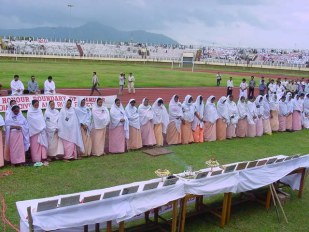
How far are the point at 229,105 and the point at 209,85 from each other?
68.0 ft

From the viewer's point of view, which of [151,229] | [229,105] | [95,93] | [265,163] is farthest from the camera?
[95,93]

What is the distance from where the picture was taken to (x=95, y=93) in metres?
24.7

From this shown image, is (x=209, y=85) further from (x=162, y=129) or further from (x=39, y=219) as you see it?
(x=39, y=219)

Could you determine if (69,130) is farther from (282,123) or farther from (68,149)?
(282,123)

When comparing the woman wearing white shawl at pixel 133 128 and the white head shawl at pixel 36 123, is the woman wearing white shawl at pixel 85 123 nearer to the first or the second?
the white head shawl at pixel 36 123

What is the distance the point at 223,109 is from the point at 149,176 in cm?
543

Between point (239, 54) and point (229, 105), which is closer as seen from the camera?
point (229, 105)

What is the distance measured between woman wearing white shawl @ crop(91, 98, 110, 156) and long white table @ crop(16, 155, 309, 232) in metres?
5.11

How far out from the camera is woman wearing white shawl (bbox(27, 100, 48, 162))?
1005cm

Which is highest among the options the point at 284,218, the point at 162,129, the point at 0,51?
the point at 0,51

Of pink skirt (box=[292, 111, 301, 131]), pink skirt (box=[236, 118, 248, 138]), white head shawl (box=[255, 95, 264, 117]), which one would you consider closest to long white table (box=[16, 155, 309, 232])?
pink skirt (box=[236, 118, 248, 138])

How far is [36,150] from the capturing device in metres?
10.2

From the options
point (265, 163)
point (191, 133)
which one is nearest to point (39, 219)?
point (265, 163)

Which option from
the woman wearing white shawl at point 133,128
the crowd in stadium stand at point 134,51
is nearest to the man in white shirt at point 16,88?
the woman wearing white shawl at point 133,128
